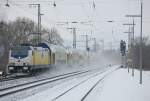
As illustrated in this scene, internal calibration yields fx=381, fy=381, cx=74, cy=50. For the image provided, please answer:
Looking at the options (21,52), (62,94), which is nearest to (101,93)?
(62,94)

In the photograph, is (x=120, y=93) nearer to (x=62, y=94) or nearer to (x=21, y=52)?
(x=62, y=94)

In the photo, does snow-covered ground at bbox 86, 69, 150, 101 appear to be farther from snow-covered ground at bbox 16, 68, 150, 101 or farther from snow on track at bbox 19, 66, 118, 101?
snow on track at bbox 19, 66, 118, 101

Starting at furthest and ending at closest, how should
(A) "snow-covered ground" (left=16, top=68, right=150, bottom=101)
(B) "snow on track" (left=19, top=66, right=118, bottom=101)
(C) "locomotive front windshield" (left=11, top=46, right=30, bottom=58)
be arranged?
1. (C) "locomotive front windshield" (left=11, top=46, right=30, bottom=58)
2. (A) "snow-covered ground" (left=16, top=68, right=150, bottom=101)
3. (B) "snow on track" (left=19, top=66, right=118, bottom=101)

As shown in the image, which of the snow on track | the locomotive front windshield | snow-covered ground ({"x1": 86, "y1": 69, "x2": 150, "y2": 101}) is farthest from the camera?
the locomotive front windshield

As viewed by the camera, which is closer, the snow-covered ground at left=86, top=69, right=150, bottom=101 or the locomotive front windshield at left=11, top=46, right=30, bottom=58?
the snow-covered ground at left=86, top=69, right=150, bottom=101

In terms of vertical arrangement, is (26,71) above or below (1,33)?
below

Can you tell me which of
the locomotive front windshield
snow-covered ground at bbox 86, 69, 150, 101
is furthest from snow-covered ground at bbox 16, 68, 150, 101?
the locomotive front windshield

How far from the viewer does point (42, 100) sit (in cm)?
1725

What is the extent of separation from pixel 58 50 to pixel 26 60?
13652mm

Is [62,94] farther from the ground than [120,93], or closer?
farther from the ground

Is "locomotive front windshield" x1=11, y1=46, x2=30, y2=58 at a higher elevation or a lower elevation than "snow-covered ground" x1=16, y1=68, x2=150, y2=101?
higher

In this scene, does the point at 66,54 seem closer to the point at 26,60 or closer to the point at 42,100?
the point at 26,60

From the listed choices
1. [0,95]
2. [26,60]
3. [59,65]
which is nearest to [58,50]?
[59,65]

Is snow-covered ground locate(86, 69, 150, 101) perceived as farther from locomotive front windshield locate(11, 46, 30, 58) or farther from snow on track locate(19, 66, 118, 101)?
locomotive front windshield locate(11, 46, 30, 58)
